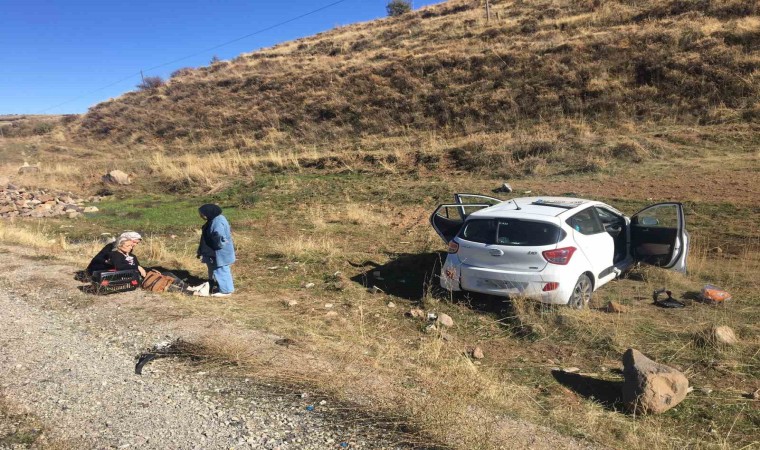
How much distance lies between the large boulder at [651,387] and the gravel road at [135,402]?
7.02ft

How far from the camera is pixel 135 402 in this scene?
3990 mm

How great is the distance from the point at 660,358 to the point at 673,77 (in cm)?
1840

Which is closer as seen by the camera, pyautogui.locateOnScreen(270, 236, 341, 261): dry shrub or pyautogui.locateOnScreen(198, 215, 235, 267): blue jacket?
pyautogui.locateOnScreen(198, 215, 235, 267): blue jacket

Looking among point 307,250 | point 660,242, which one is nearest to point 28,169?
point 307,250

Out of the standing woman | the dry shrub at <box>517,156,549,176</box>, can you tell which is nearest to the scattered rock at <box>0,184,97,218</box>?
the standing woman

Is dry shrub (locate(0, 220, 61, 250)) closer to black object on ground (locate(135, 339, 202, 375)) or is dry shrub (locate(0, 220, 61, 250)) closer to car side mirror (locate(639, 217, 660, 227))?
black object on ground (locate(135, 339, 202, 375))

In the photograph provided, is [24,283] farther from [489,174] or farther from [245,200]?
[489,174]

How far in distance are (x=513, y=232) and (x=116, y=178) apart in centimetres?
2032

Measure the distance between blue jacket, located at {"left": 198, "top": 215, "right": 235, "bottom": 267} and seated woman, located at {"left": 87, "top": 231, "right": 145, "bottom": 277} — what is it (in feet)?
3.32

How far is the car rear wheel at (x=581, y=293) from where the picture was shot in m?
6.62

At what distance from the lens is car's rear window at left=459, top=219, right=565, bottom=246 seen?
6676mm

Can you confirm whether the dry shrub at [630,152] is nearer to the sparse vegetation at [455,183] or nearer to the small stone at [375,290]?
the sparse vegetation at [455,183]

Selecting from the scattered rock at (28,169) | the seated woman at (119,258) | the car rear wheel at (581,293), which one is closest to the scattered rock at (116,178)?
the scattered rock at (28,169)

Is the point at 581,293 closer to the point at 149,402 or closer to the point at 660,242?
the point at 660,242
